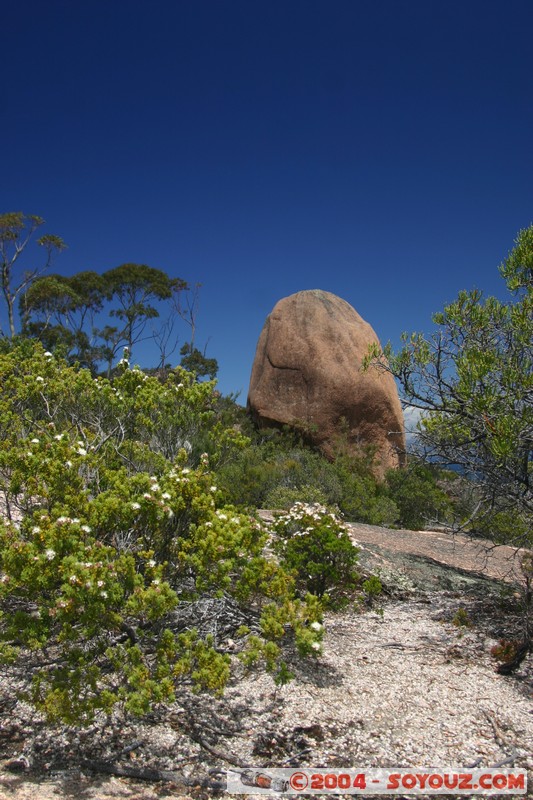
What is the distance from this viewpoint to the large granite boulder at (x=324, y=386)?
15.7 m

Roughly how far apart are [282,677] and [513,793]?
1443 mm

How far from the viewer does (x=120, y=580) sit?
3.17 m

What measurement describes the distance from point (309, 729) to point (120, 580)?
5.39 ft

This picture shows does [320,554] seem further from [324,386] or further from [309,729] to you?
[324,386]

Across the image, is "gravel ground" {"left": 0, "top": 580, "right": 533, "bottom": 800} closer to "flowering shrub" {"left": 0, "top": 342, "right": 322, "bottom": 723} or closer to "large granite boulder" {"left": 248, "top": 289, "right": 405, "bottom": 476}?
"flowering shrub" {"left": 0, "top": 342, "right": 322, "bottom": 723}

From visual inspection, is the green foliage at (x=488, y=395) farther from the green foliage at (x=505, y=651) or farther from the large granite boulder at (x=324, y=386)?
the large granite boulder at (x=324, y=386)

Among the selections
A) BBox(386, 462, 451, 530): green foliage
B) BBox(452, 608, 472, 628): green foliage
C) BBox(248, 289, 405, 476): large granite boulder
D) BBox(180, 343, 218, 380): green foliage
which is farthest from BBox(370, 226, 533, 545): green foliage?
BBox(180, 343, 218, 380): green foliage

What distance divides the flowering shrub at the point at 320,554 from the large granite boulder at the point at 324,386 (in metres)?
9.90

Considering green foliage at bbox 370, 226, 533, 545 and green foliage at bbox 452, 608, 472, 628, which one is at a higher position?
green foliage at bbox 370, 226, 533, 545

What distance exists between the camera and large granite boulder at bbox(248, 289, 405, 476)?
15695 millimetres

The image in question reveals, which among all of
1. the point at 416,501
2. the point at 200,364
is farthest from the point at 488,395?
the point at 200,364

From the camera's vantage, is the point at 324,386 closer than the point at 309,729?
No

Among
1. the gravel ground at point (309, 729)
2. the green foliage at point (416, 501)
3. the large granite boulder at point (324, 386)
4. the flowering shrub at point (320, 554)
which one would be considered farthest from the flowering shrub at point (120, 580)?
the large granite boulder at point (324, 386)

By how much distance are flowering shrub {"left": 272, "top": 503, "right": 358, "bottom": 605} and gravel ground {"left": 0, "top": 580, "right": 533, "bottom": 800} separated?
0.68 meters
